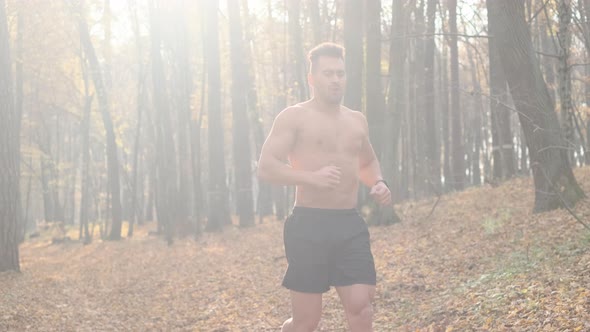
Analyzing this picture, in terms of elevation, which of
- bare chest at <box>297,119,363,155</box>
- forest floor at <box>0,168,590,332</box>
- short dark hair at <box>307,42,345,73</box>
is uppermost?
short dark hair at <box>307,42,345,73</box>

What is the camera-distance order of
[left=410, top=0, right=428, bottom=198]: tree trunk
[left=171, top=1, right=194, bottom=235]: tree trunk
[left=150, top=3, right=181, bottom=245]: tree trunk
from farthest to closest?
1. [left=410, top=0, right=428, bottom=198]: tree trunk
2. [left=171, top=1, right=194, bottom=235]: tree trunk
3. [left=150, top=3, right=181, bottom=245]: tree trunk

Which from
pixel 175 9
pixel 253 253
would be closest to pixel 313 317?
pixel 253 253

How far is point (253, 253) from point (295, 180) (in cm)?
1120

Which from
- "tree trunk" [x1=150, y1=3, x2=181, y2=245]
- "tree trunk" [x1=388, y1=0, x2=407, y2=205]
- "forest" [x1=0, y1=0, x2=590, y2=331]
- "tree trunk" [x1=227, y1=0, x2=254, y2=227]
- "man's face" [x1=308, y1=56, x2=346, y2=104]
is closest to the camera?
"man's face" [x1=308, y1=56, x2=346, y2=104]

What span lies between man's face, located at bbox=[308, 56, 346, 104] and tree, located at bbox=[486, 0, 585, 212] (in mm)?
6503

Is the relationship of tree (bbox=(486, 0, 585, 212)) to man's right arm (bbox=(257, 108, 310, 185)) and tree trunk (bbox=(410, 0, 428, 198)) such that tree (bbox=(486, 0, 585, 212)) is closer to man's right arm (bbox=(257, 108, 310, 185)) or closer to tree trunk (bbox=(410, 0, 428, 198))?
man's right arm (bbox=(257, 108, 310, 185))

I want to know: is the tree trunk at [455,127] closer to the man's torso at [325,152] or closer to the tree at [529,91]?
the tree at [529,91]

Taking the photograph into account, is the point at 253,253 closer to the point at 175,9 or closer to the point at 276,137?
the point at 276,137

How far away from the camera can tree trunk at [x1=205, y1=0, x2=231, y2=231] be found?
23047mm

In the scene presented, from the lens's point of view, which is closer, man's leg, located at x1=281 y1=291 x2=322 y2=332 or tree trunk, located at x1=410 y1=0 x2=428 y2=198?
man's leg, located at x1=281 y1=291 x2=322 y2=332

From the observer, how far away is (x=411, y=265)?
33.8ft

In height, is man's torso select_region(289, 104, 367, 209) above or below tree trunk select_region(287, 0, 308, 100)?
below

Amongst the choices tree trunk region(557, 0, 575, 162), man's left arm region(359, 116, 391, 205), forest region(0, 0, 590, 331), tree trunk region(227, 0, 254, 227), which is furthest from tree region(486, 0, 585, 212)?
tree trunk region(227, 0, 254, 227)

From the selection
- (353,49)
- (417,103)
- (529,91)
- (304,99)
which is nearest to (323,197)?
(529,91)
